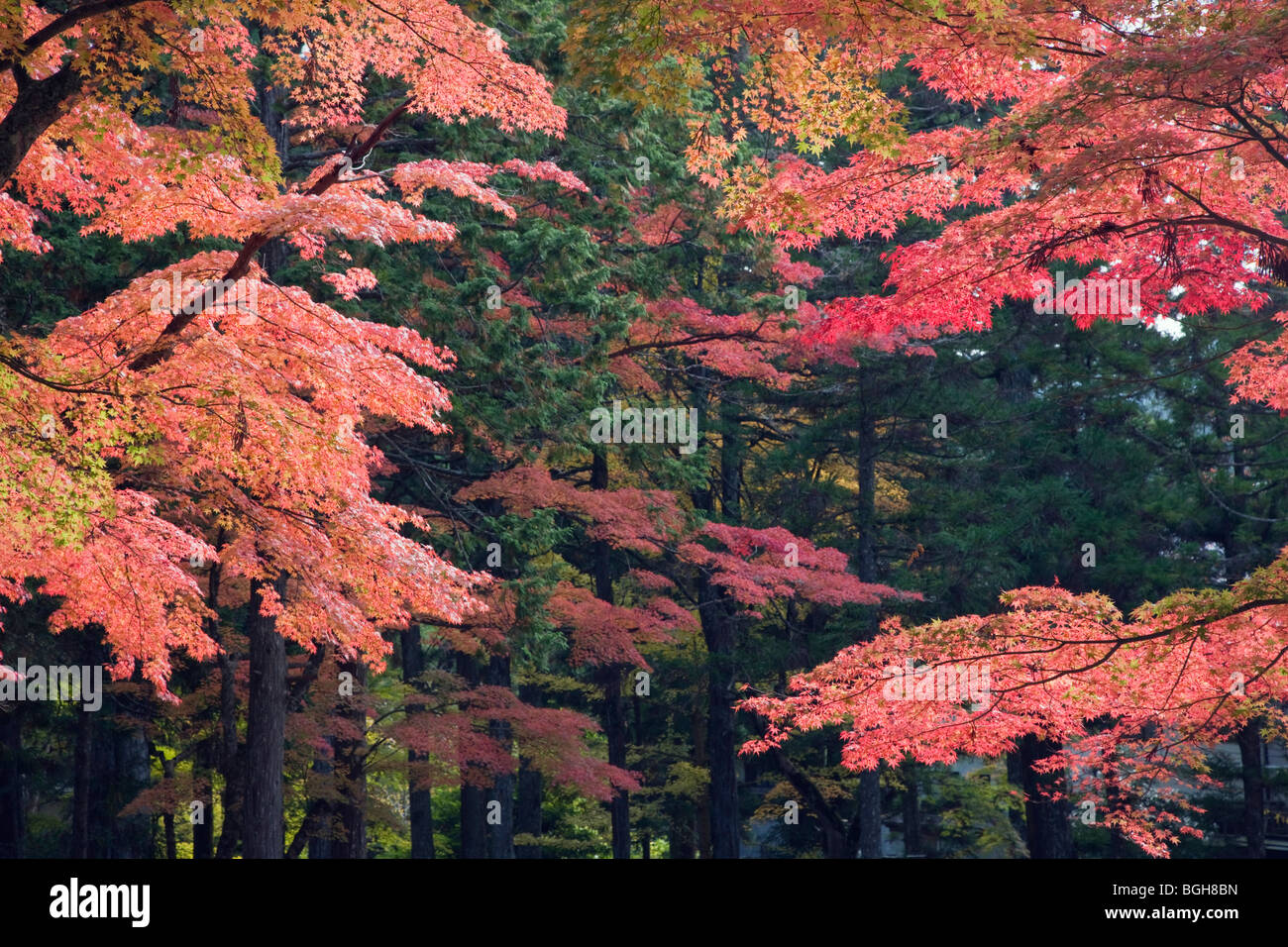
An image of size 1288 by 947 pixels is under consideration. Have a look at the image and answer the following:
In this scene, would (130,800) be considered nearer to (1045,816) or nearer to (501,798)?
(501,798)

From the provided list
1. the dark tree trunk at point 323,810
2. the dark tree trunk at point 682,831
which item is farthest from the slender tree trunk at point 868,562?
the dark tree trunk at point 323,810

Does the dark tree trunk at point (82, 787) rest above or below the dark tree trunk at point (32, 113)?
below

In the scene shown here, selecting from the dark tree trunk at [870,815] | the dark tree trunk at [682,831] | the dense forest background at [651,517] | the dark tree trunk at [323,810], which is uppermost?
the dense forest background at [651,517]

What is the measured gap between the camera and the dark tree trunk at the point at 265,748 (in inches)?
446

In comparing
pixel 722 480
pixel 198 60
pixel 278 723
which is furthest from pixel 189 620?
pixel 722 480

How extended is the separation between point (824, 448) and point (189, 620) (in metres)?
12.5

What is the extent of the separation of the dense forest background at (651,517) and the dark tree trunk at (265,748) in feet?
0.12

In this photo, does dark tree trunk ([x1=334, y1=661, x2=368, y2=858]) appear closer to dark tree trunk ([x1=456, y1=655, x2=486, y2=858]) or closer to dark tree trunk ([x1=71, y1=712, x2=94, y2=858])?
dark tree trunk ([x1=456, y1=655, x2=486, y2=858])

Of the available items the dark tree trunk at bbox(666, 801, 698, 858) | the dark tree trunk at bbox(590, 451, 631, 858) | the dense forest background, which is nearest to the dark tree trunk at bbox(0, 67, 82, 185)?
the dense forest background

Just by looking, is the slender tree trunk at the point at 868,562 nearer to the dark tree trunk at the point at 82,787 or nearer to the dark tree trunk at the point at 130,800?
the dark tree trunk at the point at 130,800

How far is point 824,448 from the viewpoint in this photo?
64.8 ft

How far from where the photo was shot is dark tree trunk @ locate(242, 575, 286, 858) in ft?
37.2

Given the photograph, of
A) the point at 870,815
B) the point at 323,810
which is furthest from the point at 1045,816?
the point at 323,810

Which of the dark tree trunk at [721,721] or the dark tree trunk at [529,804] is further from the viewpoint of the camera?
the dark tree trunk at [529,804]
